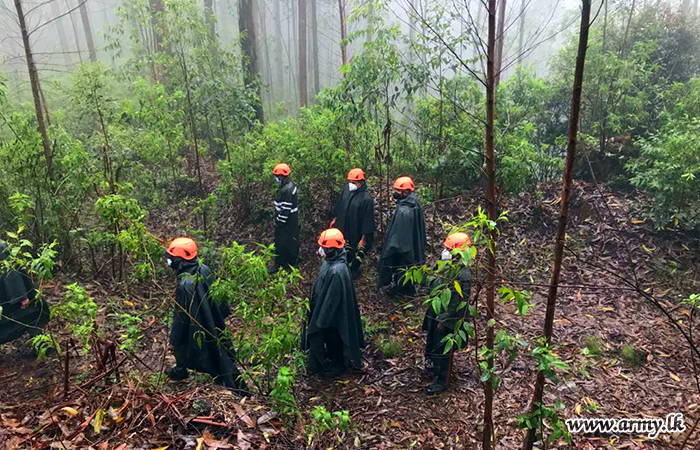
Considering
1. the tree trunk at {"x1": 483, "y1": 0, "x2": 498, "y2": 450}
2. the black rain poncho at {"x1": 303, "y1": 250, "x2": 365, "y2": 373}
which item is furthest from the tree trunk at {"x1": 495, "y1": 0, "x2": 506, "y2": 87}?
the black rain poncho at {"x1": 303, "y1": 250, "x2": 365, "y2": 373}

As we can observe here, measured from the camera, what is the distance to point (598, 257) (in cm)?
760

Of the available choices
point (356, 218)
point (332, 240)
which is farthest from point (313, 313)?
point (356, 218)

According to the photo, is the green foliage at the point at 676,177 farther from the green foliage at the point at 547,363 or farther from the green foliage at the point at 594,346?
the green foliage at the point at 547,363

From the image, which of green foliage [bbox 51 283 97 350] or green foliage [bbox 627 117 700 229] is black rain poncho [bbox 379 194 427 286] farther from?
green foliage [bbox 627 117 700 229]

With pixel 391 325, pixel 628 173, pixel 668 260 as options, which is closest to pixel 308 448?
pixel 391 325

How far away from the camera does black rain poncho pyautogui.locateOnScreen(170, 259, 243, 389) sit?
454cm

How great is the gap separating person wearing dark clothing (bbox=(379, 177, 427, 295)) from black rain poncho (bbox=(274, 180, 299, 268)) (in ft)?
6.54

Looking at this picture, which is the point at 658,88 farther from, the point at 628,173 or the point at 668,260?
the point at 668,260

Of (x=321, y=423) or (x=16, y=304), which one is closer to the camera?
(x=321, y=423)

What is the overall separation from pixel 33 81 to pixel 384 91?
17.5 feet

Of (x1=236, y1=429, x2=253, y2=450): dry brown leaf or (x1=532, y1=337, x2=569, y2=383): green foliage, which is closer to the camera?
(x1=532, y1=337, x2=569, y2=383): green foliage

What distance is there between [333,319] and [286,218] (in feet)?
10.3

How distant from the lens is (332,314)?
16.9 feet

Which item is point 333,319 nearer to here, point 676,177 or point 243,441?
point 243,441
